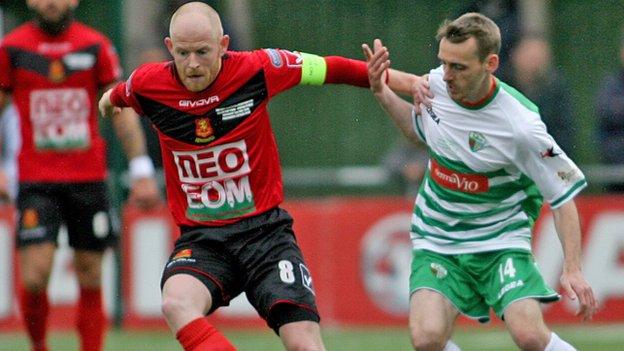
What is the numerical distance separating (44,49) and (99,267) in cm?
149

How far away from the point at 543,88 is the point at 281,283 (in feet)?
21.1

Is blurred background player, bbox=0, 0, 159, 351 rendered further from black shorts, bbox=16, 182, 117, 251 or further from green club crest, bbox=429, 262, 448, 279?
green club crest, bbox=429, 262, 448, 279

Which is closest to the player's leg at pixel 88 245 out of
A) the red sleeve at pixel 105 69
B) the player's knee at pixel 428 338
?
the red sleeve at pixel 105 69

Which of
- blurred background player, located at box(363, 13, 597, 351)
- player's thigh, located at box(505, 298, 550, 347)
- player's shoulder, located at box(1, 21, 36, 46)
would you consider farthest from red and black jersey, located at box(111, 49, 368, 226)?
player's shoulder, located at box(1, 21, 36, 46)

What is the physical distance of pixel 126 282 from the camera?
13406 millimetres

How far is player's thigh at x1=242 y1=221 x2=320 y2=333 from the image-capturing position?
8070 mm

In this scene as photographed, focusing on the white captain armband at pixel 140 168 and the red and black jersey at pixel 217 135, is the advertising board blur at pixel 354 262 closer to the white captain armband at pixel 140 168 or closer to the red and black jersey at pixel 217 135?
the white captain armband at pixel 140 168

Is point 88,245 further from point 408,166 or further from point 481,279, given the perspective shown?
point 408,166

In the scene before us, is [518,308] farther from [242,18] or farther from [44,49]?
[242,18]

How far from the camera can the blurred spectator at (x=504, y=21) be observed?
14070 millimetres

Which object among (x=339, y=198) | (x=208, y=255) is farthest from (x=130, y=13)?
(x=208, y=255)

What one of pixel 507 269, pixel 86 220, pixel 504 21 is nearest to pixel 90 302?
pixel 86 220

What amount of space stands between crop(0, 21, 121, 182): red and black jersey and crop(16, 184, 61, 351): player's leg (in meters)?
0.28

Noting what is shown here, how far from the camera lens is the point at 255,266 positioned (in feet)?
27.0
